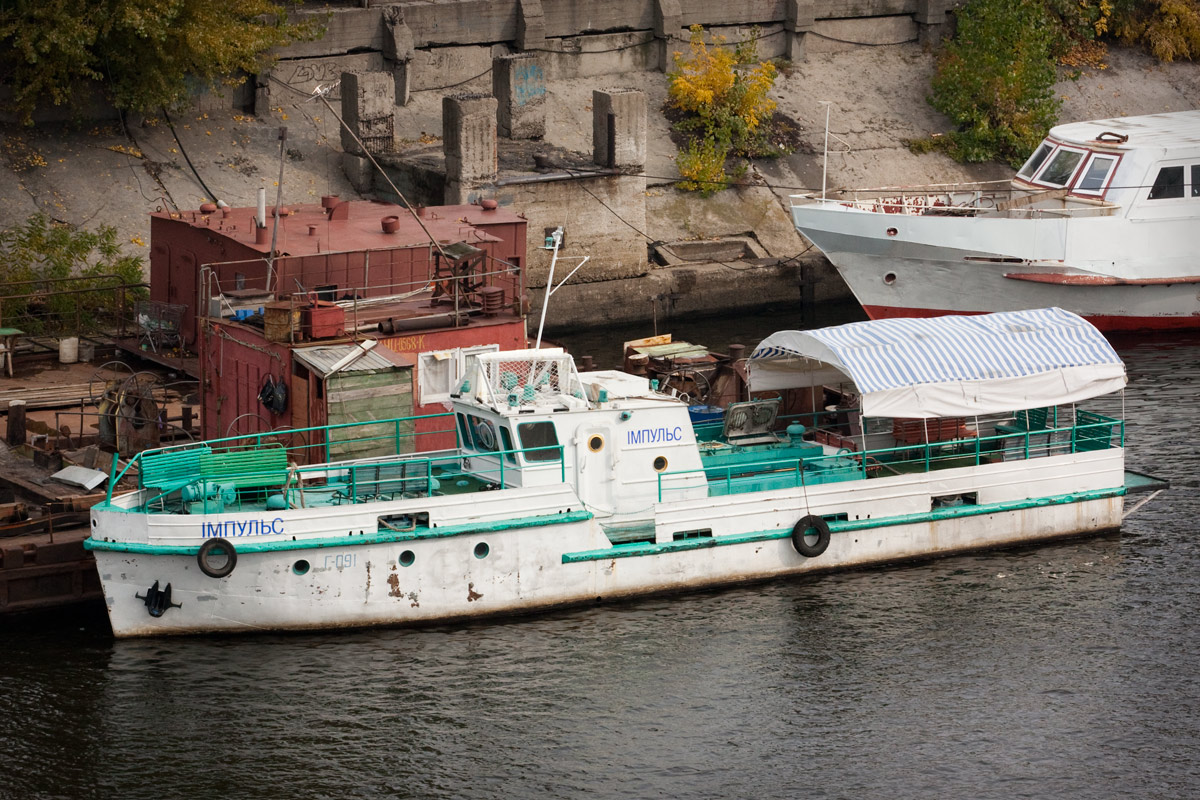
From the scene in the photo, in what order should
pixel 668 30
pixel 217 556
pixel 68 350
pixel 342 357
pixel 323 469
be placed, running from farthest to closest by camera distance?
pixel 668 30 → pixel 68 350 → pixel 342 357 → pixel 323 469 → pixel 217 556

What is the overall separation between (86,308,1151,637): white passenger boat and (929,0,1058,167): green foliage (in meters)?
22.8

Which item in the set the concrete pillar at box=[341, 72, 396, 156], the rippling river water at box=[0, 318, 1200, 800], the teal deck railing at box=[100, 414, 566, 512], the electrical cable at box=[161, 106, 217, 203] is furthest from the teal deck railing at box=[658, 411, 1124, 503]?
the electrical cable at box=[161, 106, 217, 203]

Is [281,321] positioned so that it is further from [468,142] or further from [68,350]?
[468,142]

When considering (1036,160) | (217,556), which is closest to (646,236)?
(1036,160)

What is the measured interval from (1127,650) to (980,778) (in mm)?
4121

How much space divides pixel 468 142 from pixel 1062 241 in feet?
43.3

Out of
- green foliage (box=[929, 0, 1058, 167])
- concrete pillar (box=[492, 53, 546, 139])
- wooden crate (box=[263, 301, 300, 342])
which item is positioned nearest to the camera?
wooden crate (box=[263, 301, 300, 342])

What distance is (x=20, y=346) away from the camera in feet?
105

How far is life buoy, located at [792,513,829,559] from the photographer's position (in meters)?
23.3

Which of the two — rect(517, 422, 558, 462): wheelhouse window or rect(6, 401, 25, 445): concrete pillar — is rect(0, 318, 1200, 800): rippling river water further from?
rect(6, 401, 25, 445): concrete pillar

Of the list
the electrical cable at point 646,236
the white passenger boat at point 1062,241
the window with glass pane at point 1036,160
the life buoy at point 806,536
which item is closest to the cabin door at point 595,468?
the life buoy at point 806,536

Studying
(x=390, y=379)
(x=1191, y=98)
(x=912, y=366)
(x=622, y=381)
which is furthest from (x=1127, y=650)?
(x=1191, y=98)

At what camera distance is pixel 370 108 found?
→ 133ft

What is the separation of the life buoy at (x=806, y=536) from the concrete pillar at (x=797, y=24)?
1152 inches
